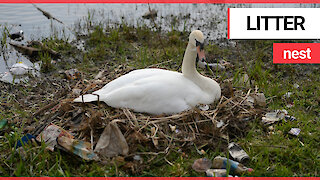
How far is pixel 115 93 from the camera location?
3.93 meters

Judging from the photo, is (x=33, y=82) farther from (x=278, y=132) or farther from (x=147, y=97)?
(x=278, y=132)

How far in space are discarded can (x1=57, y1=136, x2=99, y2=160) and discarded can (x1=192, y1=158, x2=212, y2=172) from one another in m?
0.96

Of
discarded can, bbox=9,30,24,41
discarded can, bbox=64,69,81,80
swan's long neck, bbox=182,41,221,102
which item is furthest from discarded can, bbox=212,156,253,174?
discarded can, bbox=9,30,24,41

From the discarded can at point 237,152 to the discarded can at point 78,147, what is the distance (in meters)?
1.37

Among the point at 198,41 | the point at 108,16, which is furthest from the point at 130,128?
the point at 108,16

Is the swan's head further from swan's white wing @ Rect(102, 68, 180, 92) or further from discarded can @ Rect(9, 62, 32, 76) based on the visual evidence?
discarded can @ Rect(9, 62, 32, 76)

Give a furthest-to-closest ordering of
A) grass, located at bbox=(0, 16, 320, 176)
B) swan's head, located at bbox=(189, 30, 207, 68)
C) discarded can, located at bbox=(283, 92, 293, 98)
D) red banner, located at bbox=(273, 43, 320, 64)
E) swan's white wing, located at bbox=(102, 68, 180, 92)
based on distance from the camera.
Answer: red banner, located at bbox=(273, 43, 320, 64)
discarded can, located at bbox=(283, 92, 293, 98)
swan's white wing, located at bbox=(102, 68, 180, 92)
swan's head, located at bbox=(189, 30, 207, 68)
grass, located at bbox=(0, 16, 320, 176)

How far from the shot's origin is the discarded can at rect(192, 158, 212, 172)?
10.8 feet

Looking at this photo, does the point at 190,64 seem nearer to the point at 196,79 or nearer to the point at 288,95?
the point at 196,79

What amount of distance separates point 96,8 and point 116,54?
3163 millimetres

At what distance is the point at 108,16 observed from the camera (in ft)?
27.8

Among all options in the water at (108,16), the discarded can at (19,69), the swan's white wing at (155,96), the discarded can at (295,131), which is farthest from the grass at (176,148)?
the water at (108,16)

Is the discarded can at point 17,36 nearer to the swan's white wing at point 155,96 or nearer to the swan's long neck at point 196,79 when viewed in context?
the swan's white wing at point 155,96

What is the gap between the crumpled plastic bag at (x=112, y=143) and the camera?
3387mm
